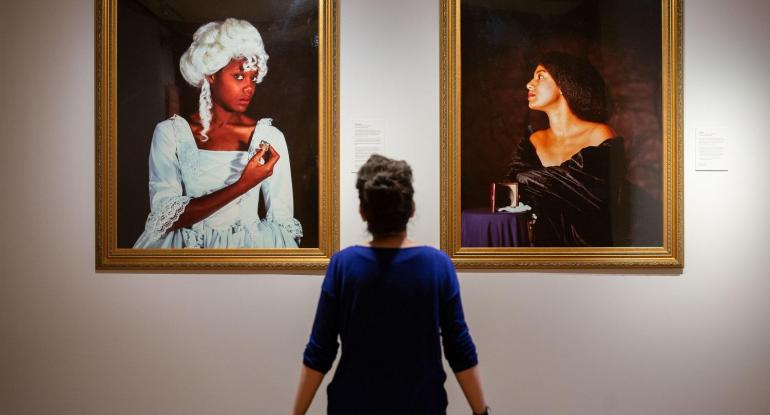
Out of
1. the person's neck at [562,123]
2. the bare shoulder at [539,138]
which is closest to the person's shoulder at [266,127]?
the bare shoulder at [539,138]

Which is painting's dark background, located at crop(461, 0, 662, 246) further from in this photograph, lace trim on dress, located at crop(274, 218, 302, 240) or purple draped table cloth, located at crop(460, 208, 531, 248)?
lace trim on dress, located at crop(274, 218, 302, 240)

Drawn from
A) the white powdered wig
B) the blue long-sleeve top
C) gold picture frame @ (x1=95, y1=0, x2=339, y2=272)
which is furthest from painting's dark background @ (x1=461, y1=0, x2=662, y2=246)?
the blue long-sleeve top

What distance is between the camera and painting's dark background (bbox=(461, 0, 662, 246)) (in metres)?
2.88

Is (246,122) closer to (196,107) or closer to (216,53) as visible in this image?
(196,107)

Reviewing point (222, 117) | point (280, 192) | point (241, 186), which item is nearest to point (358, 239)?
point (280, 192)

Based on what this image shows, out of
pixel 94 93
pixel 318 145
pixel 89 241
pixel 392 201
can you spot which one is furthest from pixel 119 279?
pixel 392 201

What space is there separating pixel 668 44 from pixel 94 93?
10.3 feet

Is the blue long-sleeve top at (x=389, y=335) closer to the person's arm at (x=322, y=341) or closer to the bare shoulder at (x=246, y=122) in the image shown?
the person's arm at (x=322, y=341)

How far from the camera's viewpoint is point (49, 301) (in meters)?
2.97

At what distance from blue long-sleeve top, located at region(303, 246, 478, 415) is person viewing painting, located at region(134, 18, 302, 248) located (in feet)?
3.98

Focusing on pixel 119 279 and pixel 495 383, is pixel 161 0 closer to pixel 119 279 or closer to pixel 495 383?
pixel 119 279

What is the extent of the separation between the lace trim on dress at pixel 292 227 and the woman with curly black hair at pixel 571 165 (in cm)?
117

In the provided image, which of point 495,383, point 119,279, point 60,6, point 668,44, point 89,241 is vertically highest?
point 60,6

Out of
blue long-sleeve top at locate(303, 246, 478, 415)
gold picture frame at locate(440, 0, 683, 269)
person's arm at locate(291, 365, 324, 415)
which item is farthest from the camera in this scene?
gold picture frame at locate(440, 0, 683, 269)
